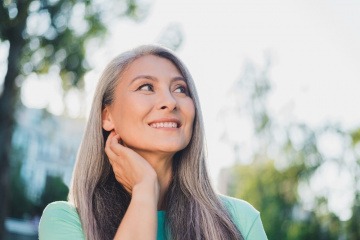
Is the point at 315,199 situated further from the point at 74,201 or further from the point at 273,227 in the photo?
the point at 74,201

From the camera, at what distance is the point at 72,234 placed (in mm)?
2072

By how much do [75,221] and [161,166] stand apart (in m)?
0.51

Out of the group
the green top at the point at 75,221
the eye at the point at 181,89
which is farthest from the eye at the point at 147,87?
the green top at the point at 75,221

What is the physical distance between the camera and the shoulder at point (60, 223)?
6.74ft

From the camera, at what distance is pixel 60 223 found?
6.84ft

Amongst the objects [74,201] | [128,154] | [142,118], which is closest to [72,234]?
[74,201]

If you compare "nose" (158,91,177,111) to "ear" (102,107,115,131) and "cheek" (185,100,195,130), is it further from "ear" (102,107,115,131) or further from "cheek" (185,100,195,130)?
"ear" (102,107,115,131)

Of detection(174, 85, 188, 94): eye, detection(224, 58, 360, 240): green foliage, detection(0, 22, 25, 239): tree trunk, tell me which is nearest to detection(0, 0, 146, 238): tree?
detection(0, 22, 25, 239): tree trunk

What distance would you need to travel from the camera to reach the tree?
49.4ft

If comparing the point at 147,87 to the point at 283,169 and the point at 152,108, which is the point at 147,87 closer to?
the point at 152,108

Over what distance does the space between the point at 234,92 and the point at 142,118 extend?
24977 mm

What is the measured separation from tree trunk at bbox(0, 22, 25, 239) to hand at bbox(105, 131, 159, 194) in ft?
Answer: 43.1

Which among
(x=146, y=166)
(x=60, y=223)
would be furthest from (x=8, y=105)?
(x=60, y=223)

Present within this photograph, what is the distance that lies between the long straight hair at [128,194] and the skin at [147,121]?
0.14ft
